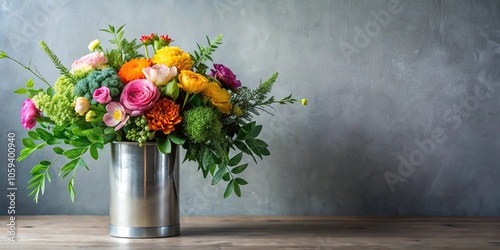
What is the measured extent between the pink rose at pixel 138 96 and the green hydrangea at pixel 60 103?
0.39 feet

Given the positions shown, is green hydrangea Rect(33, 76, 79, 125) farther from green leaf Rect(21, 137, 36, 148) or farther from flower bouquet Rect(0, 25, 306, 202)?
green leaf Rect(21, 137, 36, 148)

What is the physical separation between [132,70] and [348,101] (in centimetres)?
71

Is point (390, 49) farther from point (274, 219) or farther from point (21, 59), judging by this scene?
point (21, 59)

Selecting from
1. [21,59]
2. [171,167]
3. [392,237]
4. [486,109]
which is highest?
[21,59]

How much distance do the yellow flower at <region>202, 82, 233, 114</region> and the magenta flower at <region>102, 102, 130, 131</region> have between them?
19 centimetres

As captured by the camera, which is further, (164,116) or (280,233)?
(280,233)

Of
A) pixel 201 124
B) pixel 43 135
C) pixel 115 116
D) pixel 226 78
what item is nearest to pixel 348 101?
pixel 226 78

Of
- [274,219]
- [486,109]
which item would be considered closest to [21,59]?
[274,219]

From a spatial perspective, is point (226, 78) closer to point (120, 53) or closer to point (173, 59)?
point (173, 59)

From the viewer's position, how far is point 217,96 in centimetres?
140

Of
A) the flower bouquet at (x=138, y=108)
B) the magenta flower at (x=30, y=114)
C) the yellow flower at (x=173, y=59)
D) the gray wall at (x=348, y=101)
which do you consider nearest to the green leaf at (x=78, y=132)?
the flower bouquet at (x=138, y=108)

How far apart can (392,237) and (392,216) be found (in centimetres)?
35

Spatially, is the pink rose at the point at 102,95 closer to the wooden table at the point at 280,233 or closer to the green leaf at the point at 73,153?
the green leaf at the point at 73,153

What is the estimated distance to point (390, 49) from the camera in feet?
5.99
